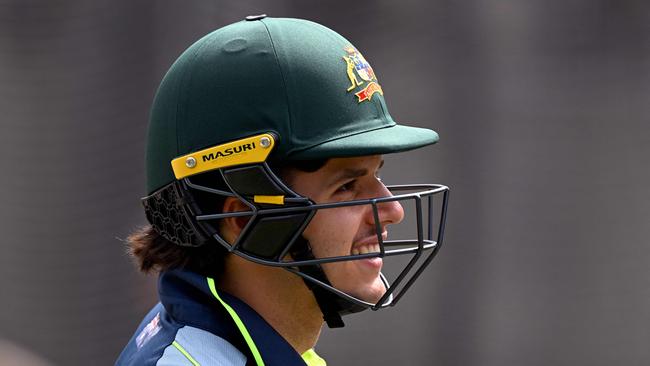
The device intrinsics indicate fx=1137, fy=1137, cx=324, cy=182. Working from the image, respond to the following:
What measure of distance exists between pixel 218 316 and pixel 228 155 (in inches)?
12.7

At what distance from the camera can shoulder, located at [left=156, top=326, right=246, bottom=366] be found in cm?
213

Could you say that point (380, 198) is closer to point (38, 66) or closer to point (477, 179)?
point (477, 179)

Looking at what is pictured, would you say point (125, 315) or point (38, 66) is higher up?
point (38, 66)

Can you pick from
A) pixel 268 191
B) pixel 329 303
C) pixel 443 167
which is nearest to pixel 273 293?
pixel 329 303

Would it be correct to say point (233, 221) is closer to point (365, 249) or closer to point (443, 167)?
point (365, 249)

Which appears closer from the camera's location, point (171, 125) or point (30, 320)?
point (171, 125)

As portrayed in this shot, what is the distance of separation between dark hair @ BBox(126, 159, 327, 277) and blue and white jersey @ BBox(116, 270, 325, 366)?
0.21 ft

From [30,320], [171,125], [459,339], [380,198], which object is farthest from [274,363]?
[30,320]

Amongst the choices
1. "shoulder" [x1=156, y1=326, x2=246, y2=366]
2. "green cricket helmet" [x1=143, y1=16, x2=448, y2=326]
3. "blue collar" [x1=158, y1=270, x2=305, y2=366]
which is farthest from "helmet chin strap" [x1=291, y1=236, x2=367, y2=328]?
"shoulder" [x1=156, y1=326, x2=246, y2=366]

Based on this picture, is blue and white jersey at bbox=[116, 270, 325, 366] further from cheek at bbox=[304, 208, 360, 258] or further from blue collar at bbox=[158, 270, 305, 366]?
cheek at bbox=[304, 208, 360, 258]

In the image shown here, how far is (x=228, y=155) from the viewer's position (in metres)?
2.29

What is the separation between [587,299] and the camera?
4.02 meters

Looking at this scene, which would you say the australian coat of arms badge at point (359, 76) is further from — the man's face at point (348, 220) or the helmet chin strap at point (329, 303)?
the helmet chin strap at point (329, 303)

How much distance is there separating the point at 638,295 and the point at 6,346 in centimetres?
227
